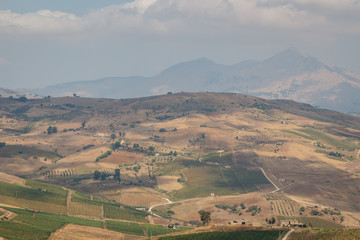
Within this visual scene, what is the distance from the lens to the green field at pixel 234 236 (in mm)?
144750

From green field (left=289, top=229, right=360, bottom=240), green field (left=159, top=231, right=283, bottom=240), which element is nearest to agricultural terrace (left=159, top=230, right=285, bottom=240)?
green field (left=159, top=231, right=283, bottom=240)

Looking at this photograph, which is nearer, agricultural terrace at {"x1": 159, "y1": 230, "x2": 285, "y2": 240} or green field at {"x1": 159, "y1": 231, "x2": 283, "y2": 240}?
agricultural terrace at {"x1": 159, "y1": 230, "x2": 285, "y2": 240}

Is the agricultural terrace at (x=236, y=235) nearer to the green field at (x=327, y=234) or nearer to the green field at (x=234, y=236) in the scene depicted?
the green field at (x=234, y=236)

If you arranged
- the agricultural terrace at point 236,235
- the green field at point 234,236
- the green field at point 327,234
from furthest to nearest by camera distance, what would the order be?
the green field at point 234,236
the agricultural terrace at point 236,235
the green field at point 327,234

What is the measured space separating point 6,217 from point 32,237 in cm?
2588

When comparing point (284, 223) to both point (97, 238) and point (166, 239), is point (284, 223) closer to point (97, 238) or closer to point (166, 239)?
point (166, 239)

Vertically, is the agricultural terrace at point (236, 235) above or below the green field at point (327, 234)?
below

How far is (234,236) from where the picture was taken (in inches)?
5950

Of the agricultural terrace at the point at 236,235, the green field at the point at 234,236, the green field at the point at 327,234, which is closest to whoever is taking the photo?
the green field at the point at 327,234

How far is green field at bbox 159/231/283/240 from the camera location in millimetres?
144750

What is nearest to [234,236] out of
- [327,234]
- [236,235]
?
[236,235]

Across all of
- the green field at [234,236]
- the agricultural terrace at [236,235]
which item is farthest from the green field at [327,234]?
the green field at [234,236]

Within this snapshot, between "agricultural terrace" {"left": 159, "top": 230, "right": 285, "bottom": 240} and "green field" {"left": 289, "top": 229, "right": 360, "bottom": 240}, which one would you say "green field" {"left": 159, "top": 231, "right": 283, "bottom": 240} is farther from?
"green field" {"left": 289, "top": 229, "right": 360, "bottom": 240}

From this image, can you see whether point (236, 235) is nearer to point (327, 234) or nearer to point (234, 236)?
point (234, 236)
